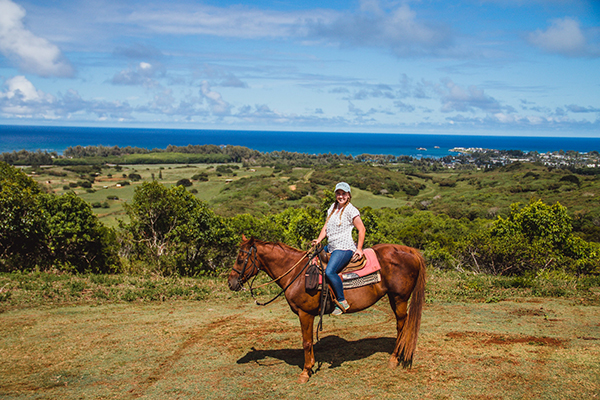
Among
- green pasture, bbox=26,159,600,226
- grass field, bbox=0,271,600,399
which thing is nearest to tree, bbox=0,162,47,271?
grass field, bbox=0,271,600,399

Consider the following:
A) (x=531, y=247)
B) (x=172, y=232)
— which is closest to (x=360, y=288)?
(x=531, y=247)

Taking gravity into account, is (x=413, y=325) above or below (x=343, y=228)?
below

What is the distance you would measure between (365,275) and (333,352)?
6.77 feet

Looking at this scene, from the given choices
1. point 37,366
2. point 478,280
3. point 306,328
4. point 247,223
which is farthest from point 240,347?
point 247,223

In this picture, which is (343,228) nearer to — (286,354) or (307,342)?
(307,342)

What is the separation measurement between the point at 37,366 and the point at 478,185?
383 ft

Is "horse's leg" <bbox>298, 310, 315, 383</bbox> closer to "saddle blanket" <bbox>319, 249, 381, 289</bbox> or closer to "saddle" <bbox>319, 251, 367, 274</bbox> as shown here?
"saddle blanket" <bbox>319, 249, 381, 289</bbox>

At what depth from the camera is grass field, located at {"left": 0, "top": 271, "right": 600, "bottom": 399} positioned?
261 inches

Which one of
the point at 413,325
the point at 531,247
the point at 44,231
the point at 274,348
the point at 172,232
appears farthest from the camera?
the point at 172,232

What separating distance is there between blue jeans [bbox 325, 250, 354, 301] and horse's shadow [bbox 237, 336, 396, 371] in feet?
5.31

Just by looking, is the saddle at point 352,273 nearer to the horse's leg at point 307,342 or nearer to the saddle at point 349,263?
the saddle at point 349,263

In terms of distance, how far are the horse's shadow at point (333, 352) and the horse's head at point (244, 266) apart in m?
1.81

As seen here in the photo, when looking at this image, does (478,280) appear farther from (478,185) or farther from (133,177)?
(133,177)

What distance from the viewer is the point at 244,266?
282 inches
